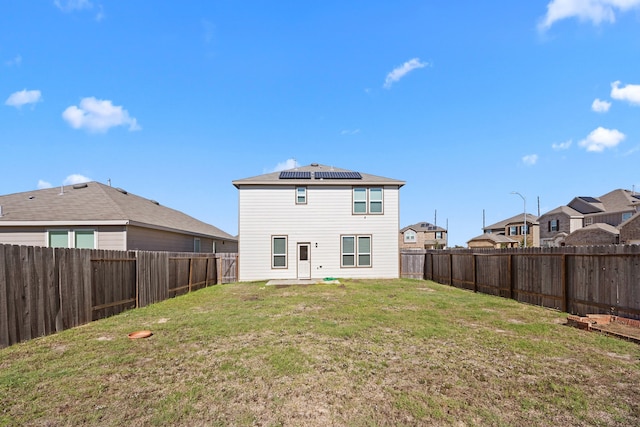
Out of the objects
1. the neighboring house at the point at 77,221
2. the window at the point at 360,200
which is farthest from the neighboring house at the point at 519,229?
the neighboring house at the point at 77,221

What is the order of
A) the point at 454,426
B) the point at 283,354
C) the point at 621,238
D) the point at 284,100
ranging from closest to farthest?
the point at 454,426 < the point at 283,354 < the point at 284,100 < the point at 621,238

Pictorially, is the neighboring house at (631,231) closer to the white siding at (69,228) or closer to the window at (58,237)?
the white siding at (69,228)

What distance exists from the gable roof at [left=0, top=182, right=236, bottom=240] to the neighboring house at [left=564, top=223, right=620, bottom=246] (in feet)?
127

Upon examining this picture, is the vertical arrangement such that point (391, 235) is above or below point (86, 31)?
below

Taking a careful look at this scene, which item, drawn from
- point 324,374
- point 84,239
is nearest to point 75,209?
point 84,239

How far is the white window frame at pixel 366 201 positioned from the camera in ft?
61.7

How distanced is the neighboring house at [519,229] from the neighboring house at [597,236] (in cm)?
1193

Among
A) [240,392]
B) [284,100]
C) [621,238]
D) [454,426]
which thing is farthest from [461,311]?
[621,238]

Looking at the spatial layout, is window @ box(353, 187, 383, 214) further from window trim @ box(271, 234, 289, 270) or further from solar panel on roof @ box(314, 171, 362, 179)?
window trim @ box(271, 234, 289, 270)

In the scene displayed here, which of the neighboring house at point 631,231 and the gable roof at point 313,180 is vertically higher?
the gable roof at point 313,180

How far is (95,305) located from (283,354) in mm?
6000

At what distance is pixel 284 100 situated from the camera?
1942 cm

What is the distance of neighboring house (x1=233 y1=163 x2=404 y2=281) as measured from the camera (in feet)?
59.7

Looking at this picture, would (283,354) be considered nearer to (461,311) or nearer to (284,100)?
(461,311)
